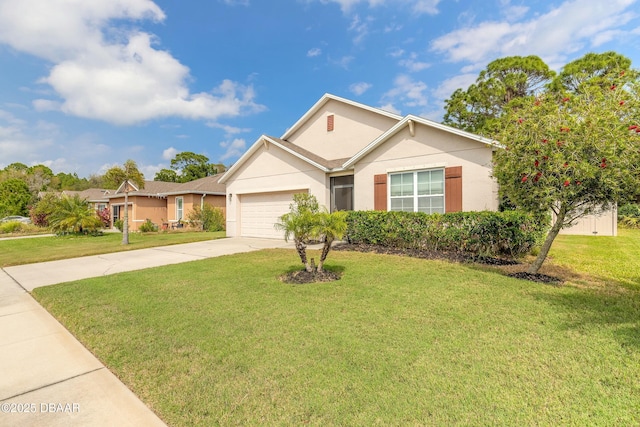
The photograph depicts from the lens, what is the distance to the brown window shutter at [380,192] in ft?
37.7

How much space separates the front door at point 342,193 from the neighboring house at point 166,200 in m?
12.4

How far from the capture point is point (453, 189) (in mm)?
9984

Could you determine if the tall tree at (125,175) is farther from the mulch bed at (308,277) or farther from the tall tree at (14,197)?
the tall tree at (14,197)

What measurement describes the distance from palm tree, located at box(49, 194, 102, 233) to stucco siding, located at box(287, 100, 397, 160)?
605 inches

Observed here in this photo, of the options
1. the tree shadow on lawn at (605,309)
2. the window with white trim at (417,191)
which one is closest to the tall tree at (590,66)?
the window with white trim at (417,191)

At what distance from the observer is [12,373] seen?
332 centimetres

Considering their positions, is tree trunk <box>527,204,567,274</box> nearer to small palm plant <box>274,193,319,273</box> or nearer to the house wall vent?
small palm plant <box>274,193,319,273</box>

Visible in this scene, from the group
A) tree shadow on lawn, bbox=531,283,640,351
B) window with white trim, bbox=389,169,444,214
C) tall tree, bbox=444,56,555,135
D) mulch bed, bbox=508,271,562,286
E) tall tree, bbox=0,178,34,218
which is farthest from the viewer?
tall tree, bbox=0,178,34,218

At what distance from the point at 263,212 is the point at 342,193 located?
4.80 m

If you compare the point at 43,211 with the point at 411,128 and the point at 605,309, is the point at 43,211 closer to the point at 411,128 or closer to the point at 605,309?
the point at 411,128

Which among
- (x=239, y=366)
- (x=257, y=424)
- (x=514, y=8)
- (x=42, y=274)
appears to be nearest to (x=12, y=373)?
(x=239, y=366)

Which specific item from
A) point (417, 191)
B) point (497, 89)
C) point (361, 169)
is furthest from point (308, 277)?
point (497, 89)

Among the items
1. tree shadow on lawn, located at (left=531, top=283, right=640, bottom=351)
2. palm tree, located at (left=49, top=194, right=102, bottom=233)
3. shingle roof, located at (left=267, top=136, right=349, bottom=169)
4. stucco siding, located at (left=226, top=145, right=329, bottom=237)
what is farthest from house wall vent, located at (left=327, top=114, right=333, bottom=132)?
palm tree, located at (left=49, top=194, right=102, bottom=233)

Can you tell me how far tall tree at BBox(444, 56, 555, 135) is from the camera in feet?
67.5
